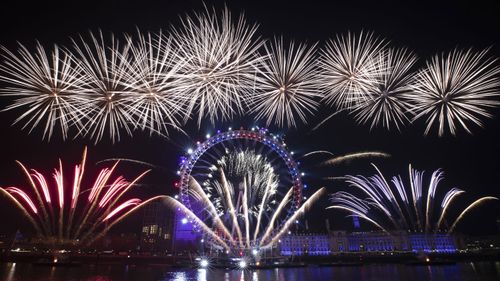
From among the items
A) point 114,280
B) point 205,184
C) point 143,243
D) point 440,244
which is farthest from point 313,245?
point 114,280

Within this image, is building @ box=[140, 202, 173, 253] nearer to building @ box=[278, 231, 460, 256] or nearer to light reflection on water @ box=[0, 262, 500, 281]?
building @ box=[278, 231, 460, 256]

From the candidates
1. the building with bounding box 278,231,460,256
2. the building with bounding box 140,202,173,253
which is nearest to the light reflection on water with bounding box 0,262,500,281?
the building with bounding box 140,202,173,253

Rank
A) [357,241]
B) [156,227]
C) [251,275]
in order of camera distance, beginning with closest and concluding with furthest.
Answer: [251,275] < [156,227] < [357,241]

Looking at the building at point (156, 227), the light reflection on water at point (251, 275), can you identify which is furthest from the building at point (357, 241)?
the light reflection on water at point (251, 275)

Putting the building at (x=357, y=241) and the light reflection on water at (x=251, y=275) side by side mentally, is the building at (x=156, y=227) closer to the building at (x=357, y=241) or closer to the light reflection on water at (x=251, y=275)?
the building at (x=357, y=241)

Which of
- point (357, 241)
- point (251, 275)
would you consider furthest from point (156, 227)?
point (251, 275)

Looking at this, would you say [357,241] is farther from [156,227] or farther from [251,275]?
[251,275]

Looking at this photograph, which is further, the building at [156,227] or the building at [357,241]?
the building at [357,241]

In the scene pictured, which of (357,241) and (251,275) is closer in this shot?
(251,275)

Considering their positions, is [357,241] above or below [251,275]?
above
